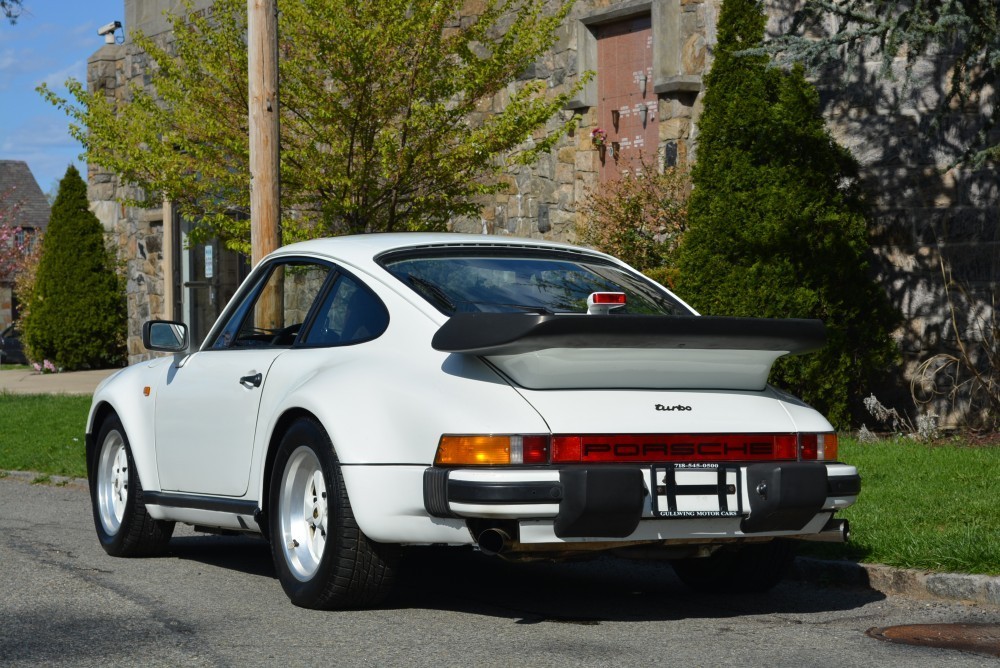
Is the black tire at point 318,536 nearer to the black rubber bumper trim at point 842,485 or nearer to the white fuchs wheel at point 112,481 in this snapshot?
the black rubber bumper trim at point 842,485

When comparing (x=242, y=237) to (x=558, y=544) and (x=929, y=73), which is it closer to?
(x=929, y=73)

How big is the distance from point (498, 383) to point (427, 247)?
1263 mm

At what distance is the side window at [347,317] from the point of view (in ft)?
20.6

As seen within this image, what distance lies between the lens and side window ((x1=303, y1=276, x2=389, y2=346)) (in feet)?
20.6

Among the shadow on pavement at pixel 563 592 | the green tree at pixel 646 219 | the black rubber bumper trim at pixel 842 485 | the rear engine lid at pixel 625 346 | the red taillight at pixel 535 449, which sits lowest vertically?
the shadow on pavement at pixel 563 592

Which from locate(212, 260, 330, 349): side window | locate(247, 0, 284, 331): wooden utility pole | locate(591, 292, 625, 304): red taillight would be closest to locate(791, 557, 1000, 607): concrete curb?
locate(591, 292, 625, 304): red taillight

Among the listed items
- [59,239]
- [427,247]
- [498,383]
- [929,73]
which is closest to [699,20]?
[929,73]

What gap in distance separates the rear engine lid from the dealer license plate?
1.26 ft

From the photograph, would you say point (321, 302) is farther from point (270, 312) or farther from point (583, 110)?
point (583, 110)

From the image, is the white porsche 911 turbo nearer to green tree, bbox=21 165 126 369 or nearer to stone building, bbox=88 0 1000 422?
stone building, bbox=88 0 1000 422

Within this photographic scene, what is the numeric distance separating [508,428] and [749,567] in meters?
1.84

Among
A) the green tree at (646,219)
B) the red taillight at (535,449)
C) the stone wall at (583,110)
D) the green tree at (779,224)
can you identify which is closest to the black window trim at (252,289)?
the red taillight at (535,449)

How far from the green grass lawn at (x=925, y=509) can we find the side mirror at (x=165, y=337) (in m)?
3.28

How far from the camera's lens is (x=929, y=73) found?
1320 cm
